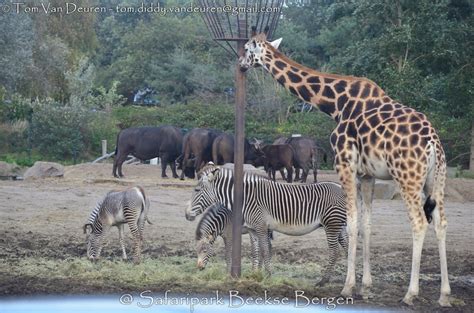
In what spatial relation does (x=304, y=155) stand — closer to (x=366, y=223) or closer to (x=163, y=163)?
(x=163, y=163)

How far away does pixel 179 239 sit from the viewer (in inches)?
595

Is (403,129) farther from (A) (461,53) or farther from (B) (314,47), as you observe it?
(B) (314,47)

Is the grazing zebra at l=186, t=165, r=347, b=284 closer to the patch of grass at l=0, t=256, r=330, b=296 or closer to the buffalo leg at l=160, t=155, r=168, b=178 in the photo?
the patch of grass at l=0, t=256, r=330, b=296

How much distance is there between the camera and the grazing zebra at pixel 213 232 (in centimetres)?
1210

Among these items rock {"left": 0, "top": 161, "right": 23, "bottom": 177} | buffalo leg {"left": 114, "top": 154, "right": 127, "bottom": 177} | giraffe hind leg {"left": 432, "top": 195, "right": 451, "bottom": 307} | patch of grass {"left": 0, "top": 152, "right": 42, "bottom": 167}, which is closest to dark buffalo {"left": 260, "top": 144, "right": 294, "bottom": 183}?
buffalo leg {"left": 114, "top": 154, "right": 127, "bottom": 177}

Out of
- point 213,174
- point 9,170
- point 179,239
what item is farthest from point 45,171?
point 213,174

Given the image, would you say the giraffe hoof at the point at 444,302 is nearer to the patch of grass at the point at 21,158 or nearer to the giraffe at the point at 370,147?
the giraffe at the point at 370,147

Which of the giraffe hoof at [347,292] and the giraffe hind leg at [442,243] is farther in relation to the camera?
Answer: the giraffe hoof at [347,292]

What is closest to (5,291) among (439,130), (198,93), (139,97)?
(439,130)

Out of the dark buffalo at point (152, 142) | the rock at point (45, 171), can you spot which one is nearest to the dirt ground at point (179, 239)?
the rock at point (45, 171)

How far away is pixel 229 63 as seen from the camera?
165 ft

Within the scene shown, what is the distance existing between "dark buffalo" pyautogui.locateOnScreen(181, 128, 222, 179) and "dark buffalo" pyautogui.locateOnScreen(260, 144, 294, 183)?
1.63m

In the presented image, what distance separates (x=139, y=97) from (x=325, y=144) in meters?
23.5

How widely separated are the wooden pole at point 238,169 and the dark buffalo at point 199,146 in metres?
15.5
